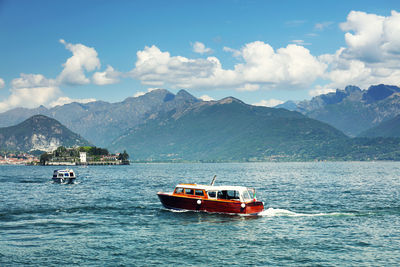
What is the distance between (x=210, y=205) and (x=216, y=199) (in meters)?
1.44

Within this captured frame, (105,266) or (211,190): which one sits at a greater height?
(211,190)

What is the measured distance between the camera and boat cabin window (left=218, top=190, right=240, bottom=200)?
6241cm

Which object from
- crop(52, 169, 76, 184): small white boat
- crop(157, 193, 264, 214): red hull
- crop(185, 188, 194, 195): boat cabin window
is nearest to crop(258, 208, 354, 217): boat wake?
crop(157, 193, 264, 214): red hull

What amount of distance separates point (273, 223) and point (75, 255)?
2791 cm

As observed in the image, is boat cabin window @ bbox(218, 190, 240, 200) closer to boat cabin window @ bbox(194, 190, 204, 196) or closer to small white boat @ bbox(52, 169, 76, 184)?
boat cabin window @ bbox(194, 190, 204, 196)

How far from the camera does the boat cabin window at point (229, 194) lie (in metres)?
62.4

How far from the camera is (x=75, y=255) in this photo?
41.0m

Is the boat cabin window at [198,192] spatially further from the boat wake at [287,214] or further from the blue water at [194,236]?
the boat wake at [287,214]

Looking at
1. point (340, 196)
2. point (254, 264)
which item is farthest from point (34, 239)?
point (340, 196)

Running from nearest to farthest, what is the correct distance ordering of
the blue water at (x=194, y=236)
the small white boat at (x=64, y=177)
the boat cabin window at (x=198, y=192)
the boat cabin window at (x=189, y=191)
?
the blue water at (x=194, y=236)
the boat cabin window at (x=198, y=192)
the boat cabin window at (x=189, y=191)
the small white boat at (x=64, y=177)

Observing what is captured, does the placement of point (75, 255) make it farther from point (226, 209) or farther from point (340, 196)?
point (340, 196)

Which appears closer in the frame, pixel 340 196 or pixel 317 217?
pixel 317 217

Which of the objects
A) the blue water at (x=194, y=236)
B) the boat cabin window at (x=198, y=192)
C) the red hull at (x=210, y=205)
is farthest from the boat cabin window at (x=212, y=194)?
the blue water at (x=194, y=236)

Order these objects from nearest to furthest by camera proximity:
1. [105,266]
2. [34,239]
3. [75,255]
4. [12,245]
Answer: [105,266] < [75,255] < [12,245] < [34,239]
